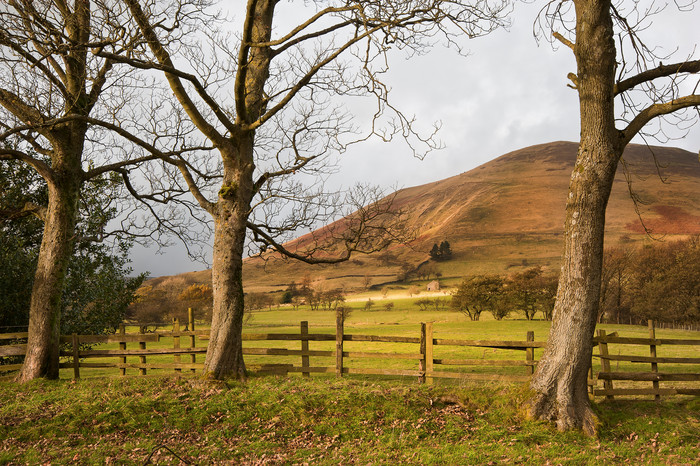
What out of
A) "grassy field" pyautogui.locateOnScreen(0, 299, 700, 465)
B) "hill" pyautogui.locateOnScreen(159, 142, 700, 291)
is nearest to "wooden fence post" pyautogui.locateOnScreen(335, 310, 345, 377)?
"grassy field" pyautogui.locateOnScreen(0, 299, 700, 465)

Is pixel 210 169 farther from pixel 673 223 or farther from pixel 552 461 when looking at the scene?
pixel 673 223

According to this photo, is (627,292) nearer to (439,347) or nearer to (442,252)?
(439,347)

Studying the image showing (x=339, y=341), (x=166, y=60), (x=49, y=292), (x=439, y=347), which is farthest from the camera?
(x=439, y=347)

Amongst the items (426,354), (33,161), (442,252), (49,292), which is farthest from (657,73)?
(442,252)

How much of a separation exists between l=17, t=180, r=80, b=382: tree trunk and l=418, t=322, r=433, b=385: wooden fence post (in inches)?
372

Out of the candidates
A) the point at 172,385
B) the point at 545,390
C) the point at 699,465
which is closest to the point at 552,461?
the point at 545,390

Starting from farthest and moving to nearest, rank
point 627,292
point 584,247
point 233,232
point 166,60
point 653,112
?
point 627,292, point 233,232, point 166,60, point 653,112, point 584,247

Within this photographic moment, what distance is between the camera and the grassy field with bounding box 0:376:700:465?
7.46 m

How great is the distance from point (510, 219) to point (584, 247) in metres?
118

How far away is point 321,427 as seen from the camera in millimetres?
8422

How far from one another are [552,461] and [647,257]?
52047mm

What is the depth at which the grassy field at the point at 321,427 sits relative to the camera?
24.5ft

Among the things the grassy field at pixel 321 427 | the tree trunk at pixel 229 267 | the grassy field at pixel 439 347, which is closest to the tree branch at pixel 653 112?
the grassy field at pixel 321 427

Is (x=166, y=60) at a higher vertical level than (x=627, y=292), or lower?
higher
